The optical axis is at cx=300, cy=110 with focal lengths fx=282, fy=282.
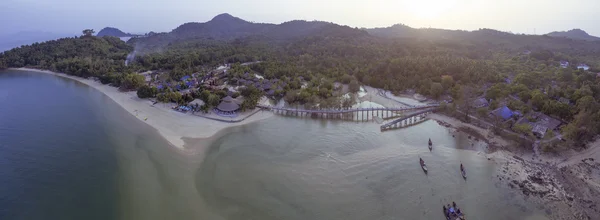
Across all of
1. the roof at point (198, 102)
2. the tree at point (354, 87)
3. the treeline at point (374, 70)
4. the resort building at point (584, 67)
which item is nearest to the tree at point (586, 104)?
the treeline at point (374, 70)

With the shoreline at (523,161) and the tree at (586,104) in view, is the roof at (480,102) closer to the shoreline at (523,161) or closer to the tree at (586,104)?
the shoreline at (523,161)

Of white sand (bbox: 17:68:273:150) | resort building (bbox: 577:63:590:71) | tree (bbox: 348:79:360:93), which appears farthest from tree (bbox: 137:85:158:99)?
resort building (bbox: 577:63:590:71)

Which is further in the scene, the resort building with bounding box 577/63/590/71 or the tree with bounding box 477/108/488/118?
the resort building with bounding box 577/63/590/71

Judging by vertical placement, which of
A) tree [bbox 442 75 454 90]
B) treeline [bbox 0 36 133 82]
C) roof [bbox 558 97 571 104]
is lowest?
roof [bbox 558 97 571 104]

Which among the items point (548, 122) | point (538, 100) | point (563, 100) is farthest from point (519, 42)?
point (548, 122)

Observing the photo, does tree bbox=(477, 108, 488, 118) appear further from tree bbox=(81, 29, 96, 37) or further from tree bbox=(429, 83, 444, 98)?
tree bbox=(81, 29, 96, 37)

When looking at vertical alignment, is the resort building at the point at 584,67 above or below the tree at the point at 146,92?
above
